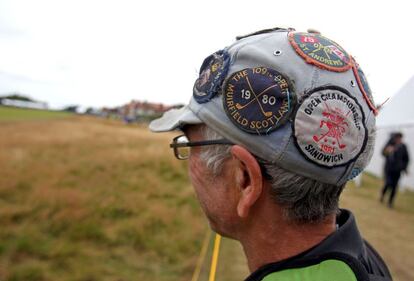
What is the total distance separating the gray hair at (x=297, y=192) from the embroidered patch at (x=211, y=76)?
0.10m

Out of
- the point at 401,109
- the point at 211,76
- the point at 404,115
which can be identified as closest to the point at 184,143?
the point at 211,76

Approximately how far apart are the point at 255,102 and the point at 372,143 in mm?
363

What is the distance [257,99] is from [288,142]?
134mm

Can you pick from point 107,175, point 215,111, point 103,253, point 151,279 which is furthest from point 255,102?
point 107,175

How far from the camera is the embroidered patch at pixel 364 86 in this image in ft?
3.20

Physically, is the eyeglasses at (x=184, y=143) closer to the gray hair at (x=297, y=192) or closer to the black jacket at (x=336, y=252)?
the gray hair at (x=297, y=192)

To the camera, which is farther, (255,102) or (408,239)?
(408,239)

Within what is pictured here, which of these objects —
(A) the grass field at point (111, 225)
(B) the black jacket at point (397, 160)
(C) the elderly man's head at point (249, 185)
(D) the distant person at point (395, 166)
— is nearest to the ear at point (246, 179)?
(C) the elderly man's head at point (249, 185)

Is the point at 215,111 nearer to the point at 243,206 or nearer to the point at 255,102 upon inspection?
the point at 255,102

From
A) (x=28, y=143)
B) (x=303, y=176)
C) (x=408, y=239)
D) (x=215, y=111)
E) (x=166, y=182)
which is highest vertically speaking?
(x=215, y=111)

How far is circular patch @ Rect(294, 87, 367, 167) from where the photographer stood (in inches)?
35.6

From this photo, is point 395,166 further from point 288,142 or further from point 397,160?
point 288,142

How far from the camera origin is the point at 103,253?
172 inches

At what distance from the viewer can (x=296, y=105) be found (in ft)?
2.96
